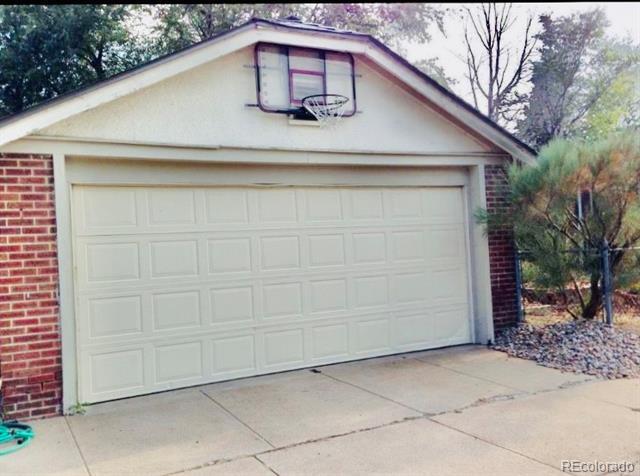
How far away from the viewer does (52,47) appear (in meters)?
13.7

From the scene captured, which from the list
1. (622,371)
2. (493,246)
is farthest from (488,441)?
(493,246)

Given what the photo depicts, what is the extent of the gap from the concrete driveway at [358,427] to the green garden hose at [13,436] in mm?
87

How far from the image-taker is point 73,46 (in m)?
13.9

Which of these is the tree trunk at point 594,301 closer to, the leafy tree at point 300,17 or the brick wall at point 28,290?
the brick wall at point 28,290

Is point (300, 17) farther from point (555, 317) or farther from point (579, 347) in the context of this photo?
point (579, 347)

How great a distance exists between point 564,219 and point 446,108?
2190mm

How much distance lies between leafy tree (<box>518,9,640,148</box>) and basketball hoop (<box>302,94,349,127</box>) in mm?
11791

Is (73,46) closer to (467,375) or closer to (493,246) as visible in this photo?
(493,246)

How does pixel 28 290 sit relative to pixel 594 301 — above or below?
above

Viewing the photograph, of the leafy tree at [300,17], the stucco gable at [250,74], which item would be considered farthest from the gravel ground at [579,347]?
the leafy tree at [300,17]

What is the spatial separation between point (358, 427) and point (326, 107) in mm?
3723

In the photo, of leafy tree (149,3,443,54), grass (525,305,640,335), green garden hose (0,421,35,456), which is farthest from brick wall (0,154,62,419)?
leafy tree (149,3,443,54)

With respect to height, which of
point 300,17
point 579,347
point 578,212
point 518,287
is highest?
point 300,17

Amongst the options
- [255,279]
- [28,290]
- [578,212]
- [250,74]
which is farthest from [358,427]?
[578,212]
